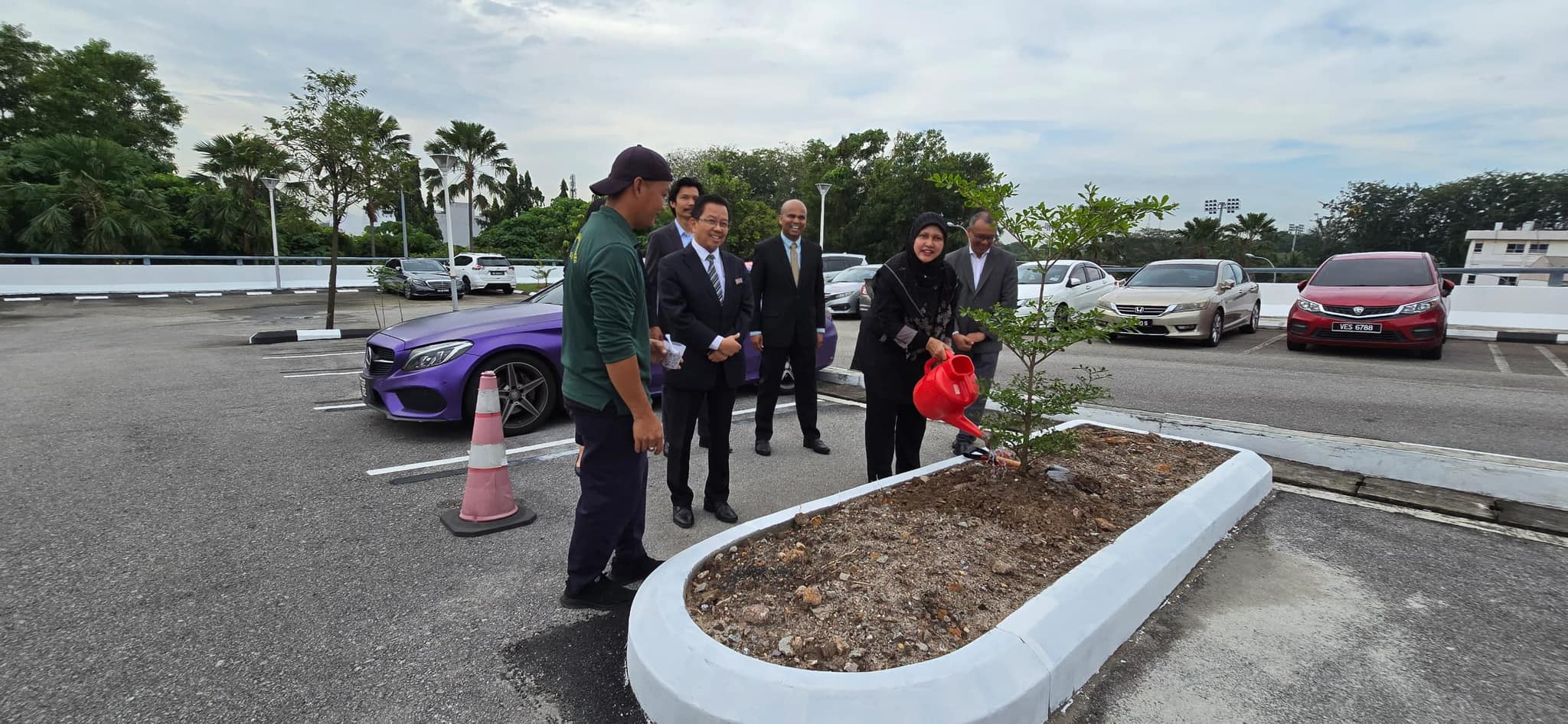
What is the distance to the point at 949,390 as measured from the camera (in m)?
Result: 3.23

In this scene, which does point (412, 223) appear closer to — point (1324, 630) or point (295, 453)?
point (295, 453)

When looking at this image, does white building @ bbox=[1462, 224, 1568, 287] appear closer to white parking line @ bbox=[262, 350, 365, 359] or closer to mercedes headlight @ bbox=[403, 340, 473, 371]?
mercedes headlight @ bbox=[403, 340, 473, 371]

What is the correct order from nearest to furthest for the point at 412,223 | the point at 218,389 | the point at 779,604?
1. the point at 779,604
2. the point at 218,389
3. the point at 412,223

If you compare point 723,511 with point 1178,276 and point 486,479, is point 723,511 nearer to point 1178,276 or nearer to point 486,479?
point 486,479

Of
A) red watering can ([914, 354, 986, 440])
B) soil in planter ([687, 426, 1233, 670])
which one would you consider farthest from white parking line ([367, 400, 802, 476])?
→ red watering can ([914, 354, 986, 440])

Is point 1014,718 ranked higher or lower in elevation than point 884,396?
lower

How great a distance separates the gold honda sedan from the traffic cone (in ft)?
31.4

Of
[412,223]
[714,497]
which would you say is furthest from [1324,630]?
[412,223]

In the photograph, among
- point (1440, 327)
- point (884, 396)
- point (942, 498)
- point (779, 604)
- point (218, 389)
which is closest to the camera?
point (779, 604)

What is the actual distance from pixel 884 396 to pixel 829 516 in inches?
36.4

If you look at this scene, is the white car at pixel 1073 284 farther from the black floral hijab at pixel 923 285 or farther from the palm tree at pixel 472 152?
the palm tree at pixel 472 152

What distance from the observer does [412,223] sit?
4847 cm

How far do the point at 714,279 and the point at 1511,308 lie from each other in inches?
648

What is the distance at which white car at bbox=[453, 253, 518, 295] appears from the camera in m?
24.4
